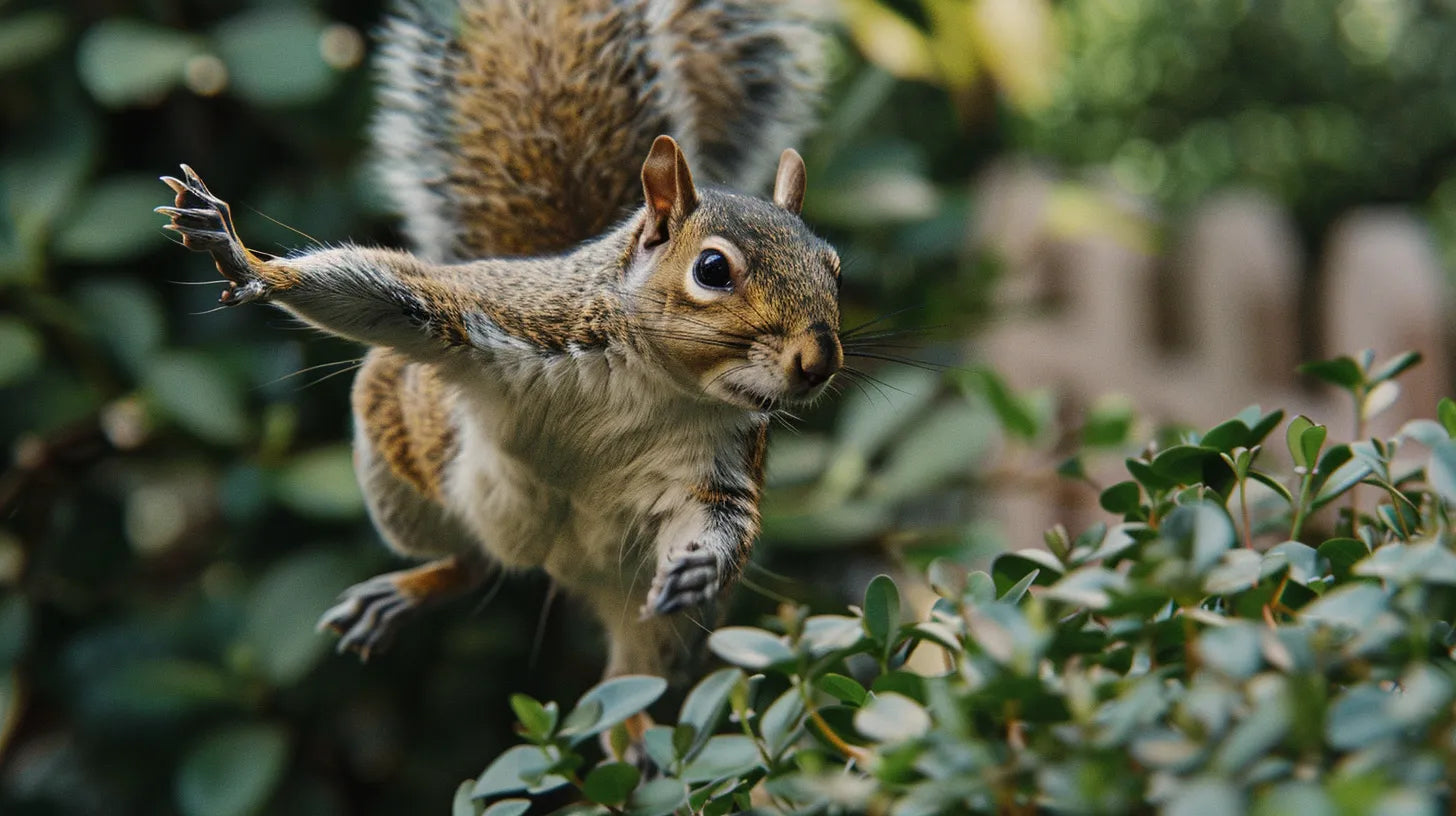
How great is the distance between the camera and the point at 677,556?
0.52 m

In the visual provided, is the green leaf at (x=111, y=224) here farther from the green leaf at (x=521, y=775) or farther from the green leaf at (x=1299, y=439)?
the green leaf at (x=1299, y=439)

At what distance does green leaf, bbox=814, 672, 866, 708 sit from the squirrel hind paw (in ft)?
1.16

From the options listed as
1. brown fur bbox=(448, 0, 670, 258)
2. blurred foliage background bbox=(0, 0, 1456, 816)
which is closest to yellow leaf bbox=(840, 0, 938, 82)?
blurred foliage background bbox=(0, 0, 1456, 816)

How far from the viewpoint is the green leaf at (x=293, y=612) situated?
1118mm

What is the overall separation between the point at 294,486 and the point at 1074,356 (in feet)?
4.00

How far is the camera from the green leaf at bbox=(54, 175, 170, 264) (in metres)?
1.14

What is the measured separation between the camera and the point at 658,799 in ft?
1.40

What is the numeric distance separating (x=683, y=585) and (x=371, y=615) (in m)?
0.33

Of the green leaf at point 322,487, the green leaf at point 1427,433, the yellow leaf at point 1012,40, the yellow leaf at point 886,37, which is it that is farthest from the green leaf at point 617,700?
the yellow leaf at point 1012,40

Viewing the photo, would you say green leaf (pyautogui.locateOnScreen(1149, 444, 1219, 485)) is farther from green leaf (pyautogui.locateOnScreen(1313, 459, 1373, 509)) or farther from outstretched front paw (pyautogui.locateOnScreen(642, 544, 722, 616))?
outstretched front paw (pyautogui.locateOnScreen(642, 544, 722, 616))

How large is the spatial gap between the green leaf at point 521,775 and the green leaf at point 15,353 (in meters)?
0.84

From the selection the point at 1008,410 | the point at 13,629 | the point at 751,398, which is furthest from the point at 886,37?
the point at 13,629

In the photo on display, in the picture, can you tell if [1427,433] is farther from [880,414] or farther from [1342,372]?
[880,414]

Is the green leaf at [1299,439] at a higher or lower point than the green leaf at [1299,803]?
lower
